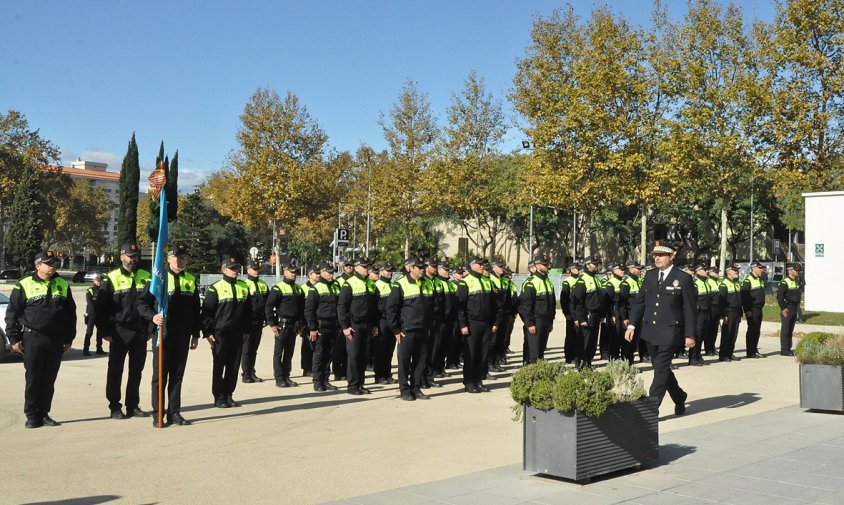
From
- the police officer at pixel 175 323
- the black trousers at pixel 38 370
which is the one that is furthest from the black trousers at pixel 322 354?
the black trousers at pixel 38 370

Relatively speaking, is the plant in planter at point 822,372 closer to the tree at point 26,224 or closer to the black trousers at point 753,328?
the black trousers at point 753,328

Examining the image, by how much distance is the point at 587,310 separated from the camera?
1581 centimetres

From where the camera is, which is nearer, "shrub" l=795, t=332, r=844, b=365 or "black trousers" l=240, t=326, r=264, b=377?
"shrub" l=795, t=332, r=844, b=365

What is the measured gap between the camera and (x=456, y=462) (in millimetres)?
7695

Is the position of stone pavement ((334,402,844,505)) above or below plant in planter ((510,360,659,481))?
below

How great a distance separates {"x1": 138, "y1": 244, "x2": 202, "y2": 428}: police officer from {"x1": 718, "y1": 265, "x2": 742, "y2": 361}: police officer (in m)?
11.8

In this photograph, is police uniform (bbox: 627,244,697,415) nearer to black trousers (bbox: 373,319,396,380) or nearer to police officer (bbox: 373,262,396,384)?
police officer (bbox: 373,262,396,384)

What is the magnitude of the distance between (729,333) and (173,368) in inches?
483

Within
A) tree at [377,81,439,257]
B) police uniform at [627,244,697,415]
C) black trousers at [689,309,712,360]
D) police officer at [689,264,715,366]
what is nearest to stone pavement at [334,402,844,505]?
police uniform at [627,244,697,415]

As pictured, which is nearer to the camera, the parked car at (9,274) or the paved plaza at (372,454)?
the paved plaza at (372,454)

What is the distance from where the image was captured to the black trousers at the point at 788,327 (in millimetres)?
18672

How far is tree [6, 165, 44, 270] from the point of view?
6700cm

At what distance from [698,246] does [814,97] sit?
40.5 metres

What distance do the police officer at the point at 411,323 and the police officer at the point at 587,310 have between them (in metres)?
4.49
